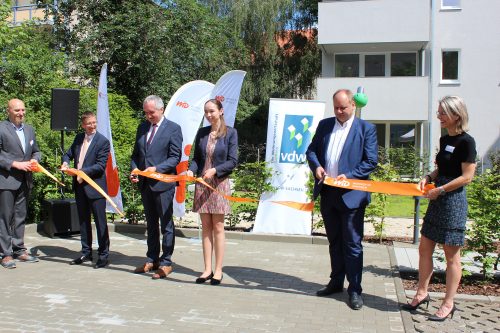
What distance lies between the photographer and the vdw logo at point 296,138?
8.73 m

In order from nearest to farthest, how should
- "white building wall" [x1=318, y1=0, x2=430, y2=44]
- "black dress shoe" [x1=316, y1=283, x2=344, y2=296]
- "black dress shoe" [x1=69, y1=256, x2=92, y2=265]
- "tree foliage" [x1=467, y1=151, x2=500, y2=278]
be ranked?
"black dress shoe" [x1=316, y1=283, x2=344, y2=296], "tree foliage" [x1=467, y1=151, x2=500, y2=278], "black dress shoe" [x1=69, y1=256, x2=92, y2=265], "white building wall" [x1=318, y1=0, x2=430, y2=44]

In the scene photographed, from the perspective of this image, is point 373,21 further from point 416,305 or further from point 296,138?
point 416,305

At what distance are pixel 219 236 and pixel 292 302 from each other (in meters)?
1.16

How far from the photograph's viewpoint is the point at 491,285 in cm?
589

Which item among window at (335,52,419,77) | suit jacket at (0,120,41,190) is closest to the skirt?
suit jacket at (0,120,41,190)

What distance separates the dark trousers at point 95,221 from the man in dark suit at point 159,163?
81 centimetres

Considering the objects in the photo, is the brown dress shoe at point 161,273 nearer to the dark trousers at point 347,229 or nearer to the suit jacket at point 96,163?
the suit jacket at point 96,163

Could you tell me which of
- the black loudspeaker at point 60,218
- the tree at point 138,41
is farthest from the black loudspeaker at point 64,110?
the tree at point 138,41

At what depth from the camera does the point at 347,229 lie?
16.6 feet

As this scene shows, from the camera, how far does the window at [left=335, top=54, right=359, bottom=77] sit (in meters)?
23.3

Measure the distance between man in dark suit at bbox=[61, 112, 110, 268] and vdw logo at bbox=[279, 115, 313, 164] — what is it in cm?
327

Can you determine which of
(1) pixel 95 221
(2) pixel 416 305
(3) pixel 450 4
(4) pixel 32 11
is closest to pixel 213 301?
(2) pixel 416 305

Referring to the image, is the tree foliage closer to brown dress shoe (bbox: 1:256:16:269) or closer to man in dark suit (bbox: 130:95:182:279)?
man in dark suit (bbox: 130:95:182:279)

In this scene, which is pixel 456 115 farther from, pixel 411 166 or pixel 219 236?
pixel 411 166
